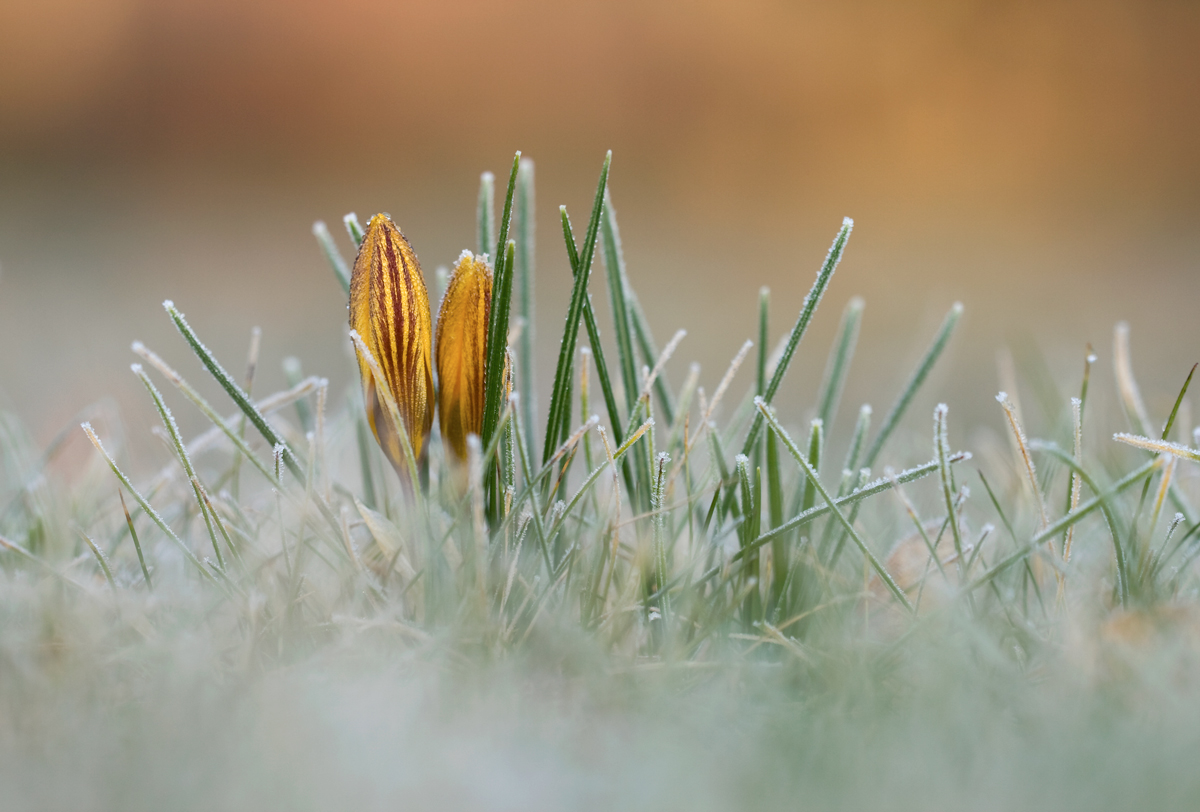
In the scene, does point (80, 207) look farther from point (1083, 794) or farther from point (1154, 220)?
point (1154, 220)

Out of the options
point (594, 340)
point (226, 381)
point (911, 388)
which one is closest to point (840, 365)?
point (911, 388)

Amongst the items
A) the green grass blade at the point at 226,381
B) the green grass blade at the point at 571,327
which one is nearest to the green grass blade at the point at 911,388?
the green grass blade at the point at 571,327

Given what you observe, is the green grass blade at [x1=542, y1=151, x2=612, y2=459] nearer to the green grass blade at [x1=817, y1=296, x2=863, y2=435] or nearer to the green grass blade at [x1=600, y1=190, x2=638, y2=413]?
the green grass blade at [x1=600, y1=190, x2=638, y2=413]

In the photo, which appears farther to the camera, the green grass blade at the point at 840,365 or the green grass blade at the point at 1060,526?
the green grass blade at the point at 840,365

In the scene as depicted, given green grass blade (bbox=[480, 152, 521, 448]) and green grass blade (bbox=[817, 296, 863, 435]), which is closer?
green grass blade (bbox=[480, 152, 521, 448])

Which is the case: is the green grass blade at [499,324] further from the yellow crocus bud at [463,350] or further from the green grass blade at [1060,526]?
the green grass blade at [1060,526]

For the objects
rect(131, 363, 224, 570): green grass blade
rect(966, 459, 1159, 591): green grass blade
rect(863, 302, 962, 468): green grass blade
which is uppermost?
rect(131, 363, 224, 570): green grass blade

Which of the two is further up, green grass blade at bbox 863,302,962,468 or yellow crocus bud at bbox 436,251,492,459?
yellow crocus bud at bbox 436,251,492,459

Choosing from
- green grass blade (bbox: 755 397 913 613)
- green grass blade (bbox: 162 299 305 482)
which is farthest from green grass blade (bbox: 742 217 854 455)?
green grass blade (bbox: 162 299 305 482)

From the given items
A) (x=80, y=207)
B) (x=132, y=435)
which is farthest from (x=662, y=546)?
(x=80, y=207)
